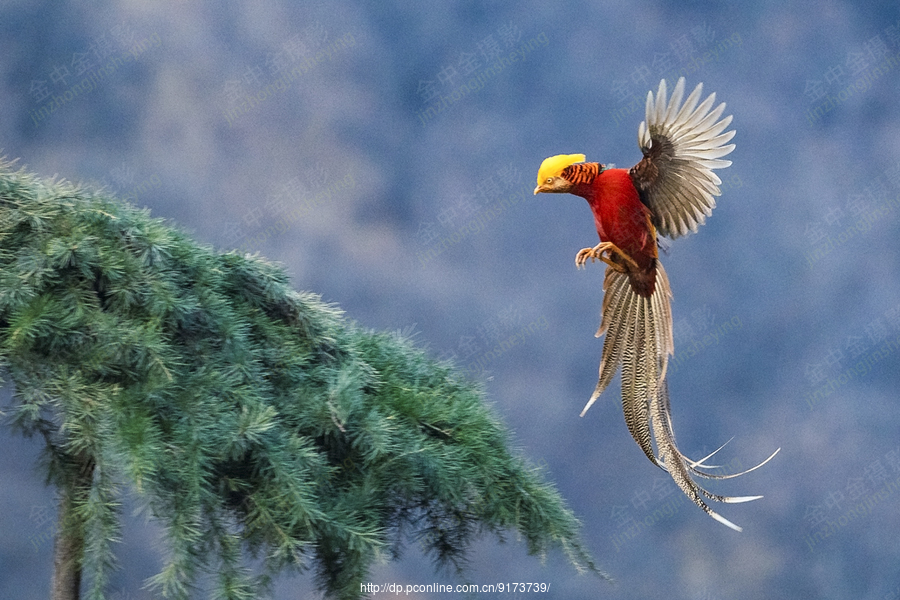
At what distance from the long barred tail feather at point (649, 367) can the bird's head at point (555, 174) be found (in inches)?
10.5

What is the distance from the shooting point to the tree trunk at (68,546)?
6.33ft

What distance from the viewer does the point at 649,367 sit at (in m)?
2.25

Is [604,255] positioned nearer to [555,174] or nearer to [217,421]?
[555,174]

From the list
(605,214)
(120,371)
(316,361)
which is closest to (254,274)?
(316,361)

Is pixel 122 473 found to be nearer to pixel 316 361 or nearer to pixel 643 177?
pixel 316 361

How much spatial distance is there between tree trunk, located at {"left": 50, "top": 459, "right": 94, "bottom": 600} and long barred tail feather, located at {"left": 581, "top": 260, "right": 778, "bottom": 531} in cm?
136

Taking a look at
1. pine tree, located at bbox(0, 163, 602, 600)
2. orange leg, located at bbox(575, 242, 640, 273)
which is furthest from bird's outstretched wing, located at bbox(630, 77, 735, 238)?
pine tree, located at bbox(0, 163, 602, 600)

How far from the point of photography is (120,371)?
1.82 m

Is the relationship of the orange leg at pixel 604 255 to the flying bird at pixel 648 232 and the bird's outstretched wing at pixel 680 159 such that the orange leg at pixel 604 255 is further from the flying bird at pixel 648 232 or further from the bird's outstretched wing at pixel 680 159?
the bird's outstretched wing at pixel 680 159

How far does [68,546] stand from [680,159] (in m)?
1.79

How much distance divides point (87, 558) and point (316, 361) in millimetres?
713

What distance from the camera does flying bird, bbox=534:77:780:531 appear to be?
2.23 meters

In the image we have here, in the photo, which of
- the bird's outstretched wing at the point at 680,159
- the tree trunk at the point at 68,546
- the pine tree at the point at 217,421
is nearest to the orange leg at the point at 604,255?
the bird's outstretched wing at the point at 680,159

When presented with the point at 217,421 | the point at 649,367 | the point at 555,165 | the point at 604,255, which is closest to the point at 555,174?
the point at 555,165
